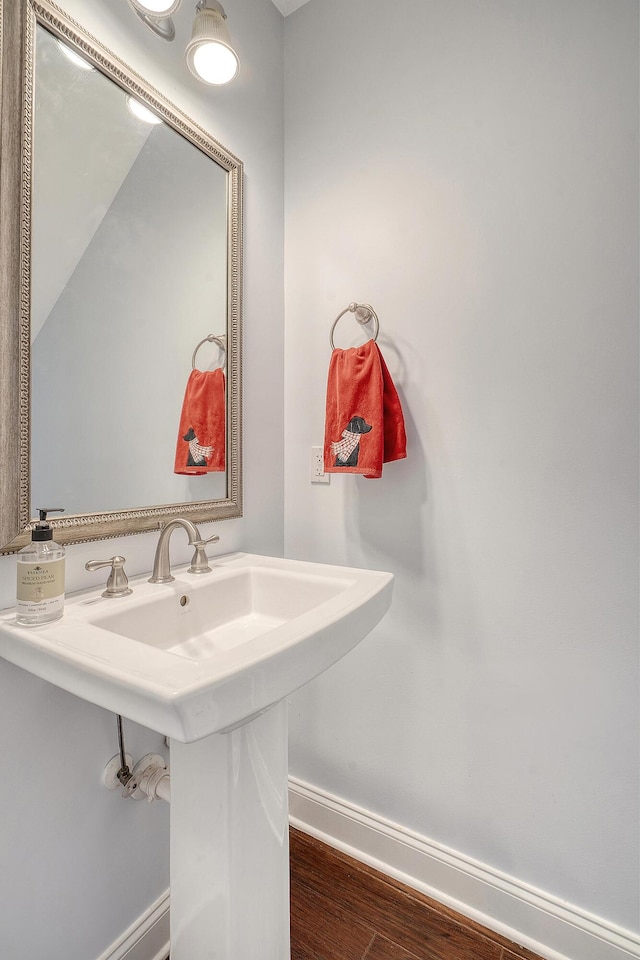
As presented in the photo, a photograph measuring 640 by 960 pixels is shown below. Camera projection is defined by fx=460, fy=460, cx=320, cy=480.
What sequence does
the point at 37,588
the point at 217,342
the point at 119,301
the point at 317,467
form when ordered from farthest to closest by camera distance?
1. the point at 317,467
2. the point at 217,342
3. the point at 119,301
4. the point at 37,588

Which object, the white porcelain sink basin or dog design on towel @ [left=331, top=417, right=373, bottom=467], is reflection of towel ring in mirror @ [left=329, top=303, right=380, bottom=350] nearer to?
dog design on towel @ [left=331, top=417, right=373, bottom=467]

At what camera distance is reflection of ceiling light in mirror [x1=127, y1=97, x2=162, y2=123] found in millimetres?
1022

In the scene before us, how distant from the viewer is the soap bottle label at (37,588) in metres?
0.73

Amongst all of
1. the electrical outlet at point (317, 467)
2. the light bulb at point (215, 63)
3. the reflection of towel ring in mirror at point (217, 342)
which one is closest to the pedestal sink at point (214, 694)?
the electrical outlet at point (317, 467)

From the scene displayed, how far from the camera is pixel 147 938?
106 centimetres

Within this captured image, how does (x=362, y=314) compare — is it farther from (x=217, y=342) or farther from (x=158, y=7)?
(x=158, y=7)

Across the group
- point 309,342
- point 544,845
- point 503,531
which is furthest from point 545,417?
point 544,845

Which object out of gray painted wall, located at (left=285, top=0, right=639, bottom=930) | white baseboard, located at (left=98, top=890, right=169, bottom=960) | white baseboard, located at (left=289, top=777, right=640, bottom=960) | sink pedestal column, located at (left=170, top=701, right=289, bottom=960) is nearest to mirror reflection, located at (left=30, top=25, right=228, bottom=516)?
gray painted wall, located at (left=285, top=0, right=639, bottom=930)

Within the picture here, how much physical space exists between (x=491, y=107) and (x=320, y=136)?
0.53m

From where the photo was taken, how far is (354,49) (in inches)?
53.4

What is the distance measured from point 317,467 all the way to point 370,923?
1.20 meters

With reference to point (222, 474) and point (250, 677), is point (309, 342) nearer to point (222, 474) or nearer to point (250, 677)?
point (222, 474)

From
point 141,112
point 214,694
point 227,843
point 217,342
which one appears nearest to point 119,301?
point 217,342

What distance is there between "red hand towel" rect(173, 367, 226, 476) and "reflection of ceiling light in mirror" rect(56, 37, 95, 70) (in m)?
0.63
